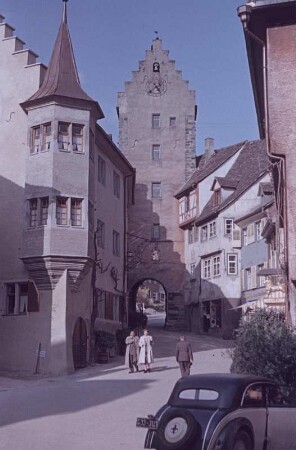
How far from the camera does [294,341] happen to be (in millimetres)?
15586

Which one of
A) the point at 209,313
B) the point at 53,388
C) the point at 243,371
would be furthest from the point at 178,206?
the point at 243,371

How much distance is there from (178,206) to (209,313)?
986 centimetres

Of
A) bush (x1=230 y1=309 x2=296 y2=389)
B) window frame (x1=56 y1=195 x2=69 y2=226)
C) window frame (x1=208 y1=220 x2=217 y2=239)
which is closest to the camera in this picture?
bush (x1=230 y1=309 x2=296 y2=389)

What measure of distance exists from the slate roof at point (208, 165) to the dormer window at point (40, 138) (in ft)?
74.6

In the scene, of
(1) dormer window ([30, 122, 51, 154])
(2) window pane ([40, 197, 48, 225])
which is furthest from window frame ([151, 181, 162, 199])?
(2) window pane ([40, 197, 48, 225])

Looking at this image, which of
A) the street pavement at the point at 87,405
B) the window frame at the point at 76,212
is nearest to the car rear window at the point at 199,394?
the street pavement at the point at 87,405

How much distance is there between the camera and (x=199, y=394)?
38.9 feet

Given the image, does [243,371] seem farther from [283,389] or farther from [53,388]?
[53,388]

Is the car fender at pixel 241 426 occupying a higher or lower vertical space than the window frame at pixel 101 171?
lower

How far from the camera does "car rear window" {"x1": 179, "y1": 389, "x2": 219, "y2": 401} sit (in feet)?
38.1

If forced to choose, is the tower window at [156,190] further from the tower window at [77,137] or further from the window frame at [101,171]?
the tower window at [77,137]

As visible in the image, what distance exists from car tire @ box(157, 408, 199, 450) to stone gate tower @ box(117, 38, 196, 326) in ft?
142

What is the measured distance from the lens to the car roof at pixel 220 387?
11398 mm

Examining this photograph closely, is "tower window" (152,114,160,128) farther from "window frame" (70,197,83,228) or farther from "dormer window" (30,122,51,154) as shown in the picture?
"window frame" (70,197,83,228)
